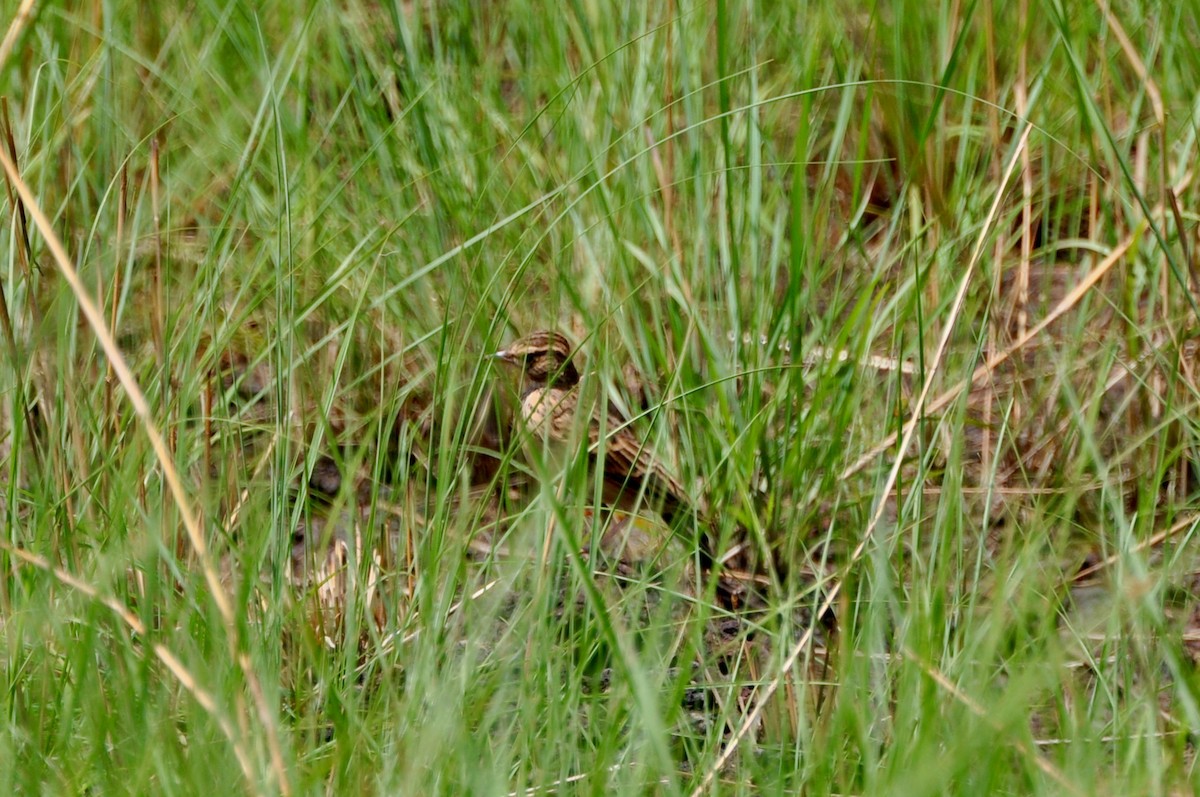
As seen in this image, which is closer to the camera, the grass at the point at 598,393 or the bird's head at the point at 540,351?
the grass at the point at 598,393

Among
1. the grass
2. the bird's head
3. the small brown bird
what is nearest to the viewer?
the grass

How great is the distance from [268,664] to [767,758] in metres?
0.83

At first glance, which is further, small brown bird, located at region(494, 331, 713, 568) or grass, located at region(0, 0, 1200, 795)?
small brown bird, located at region(494, 331, 713, 568)

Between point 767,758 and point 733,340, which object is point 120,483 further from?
point 733,340

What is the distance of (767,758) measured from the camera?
2.67 metres

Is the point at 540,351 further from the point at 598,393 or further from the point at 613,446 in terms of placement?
the point at 613,446

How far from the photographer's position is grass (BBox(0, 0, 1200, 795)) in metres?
2.43

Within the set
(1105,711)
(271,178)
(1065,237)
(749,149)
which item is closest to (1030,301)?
(1065,237)

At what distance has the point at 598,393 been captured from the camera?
386cm

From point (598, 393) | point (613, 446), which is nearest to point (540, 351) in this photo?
point (598, 393)

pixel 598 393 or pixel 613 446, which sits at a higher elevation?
pixel 598 393

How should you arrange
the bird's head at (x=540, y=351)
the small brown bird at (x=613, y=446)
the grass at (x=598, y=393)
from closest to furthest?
the grass at (x=598, y=393), the small brown bird at (x=613, y=446), the bird's head at (x=540, y=351)

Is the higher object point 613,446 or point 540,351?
point 540,351

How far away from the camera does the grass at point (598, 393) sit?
2.43 m
